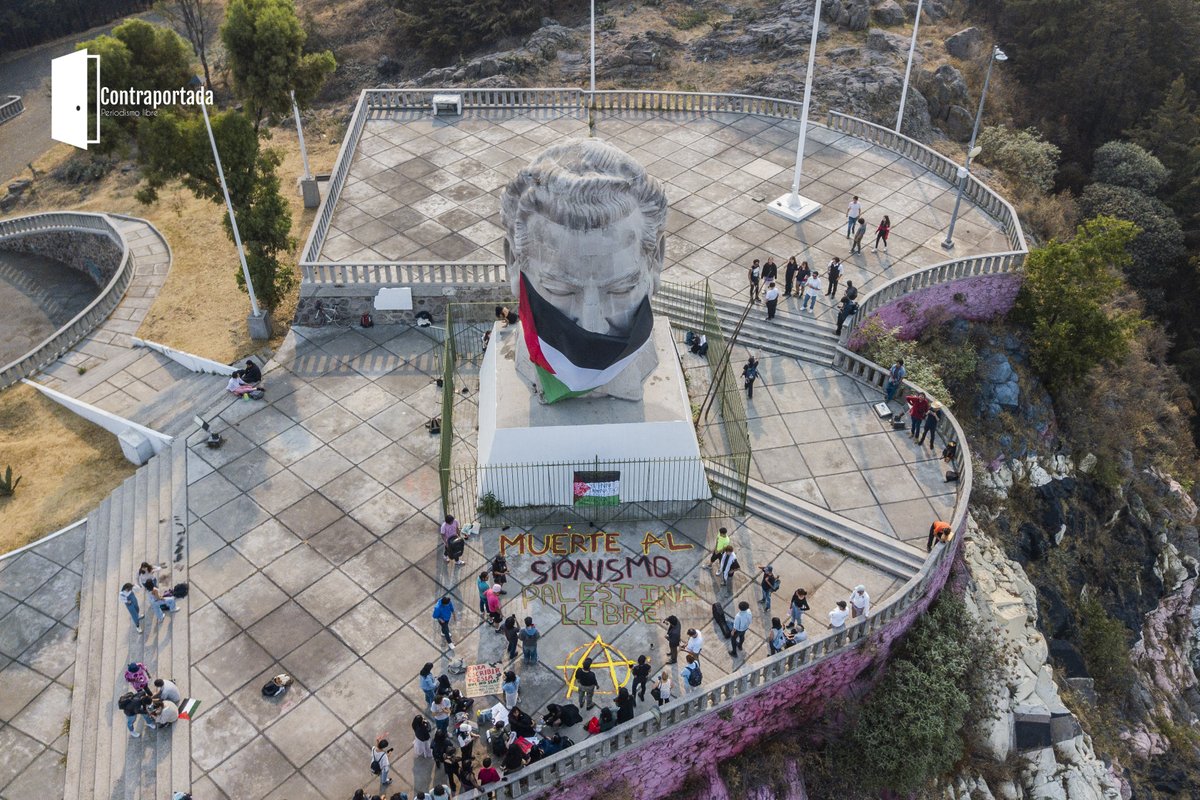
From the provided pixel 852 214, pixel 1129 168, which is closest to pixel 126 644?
pixel 852 214

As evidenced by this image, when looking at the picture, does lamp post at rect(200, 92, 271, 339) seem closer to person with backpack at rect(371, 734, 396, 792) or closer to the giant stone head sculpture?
the giant stone head sculpture

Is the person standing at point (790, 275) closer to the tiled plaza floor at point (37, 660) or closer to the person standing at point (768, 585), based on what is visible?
the person standing at point (768, 585)

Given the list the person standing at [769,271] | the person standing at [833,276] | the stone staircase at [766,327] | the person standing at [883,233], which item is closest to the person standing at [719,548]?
the stone staircase at [766,327]

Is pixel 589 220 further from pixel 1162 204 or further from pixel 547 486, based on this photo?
pixel 1162 204

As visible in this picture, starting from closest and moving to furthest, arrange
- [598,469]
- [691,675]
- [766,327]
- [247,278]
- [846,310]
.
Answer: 1. [691,675]
2. [598,469]
3. [846,310]
4. [766,327]
5. [247,278]

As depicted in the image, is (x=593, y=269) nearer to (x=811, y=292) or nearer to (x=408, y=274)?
(x=811, y=292)

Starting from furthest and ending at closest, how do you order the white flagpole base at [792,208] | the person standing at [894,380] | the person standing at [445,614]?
the white flagpole base at [792,208] < the person standing at [894,380] < the person standing at [445,614]
